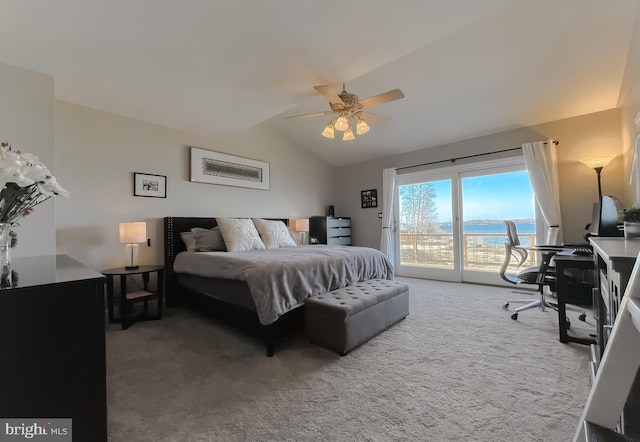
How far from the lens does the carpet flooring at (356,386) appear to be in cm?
129

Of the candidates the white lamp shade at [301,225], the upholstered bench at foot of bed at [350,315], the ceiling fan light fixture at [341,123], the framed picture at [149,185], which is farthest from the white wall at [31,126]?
the white lamp shade at [301,225]

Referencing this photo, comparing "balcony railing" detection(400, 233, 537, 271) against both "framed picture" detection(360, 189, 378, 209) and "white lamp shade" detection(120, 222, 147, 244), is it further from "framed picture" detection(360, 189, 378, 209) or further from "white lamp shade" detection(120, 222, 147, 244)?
"white lamp shade" detection(120, 222, 147, 244)

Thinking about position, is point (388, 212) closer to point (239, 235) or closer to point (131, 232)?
point (239, 235)

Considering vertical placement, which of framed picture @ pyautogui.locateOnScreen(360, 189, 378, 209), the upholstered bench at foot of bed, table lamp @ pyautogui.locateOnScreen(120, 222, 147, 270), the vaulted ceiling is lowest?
the upholstered bench at foot of bed

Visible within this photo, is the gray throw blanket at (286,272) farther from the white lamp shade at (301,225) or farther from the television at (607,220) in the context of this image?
the white lamp shade at (301,225)

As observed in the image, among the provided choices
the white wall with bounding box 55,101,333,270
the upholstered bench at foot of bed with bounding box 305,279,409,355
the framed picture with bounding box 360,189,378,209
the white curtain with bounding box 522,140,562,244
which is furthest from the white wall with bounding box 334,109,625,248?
the white wall with bounding box 55,101,333,270

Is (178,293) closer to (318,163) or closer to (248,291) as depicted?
(248,291)

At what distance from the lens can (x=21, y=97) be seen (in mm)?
Answer: 2223

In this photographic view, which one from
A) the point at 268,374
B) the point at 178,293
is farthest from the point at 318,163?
the point at 268,374

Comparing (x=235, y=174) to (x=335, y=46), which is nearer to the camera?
(x=335, y=46)

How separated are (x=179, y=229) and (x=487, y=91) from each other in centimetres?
436

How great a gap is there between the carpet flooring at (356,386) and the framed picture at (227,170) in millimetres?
2201

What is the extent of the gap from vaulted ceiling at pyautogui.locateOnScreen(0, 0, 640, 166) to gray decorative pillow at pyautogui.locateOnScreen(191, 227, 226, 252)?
1450 millimetres

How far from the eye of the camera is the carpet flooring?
50.9 inches
